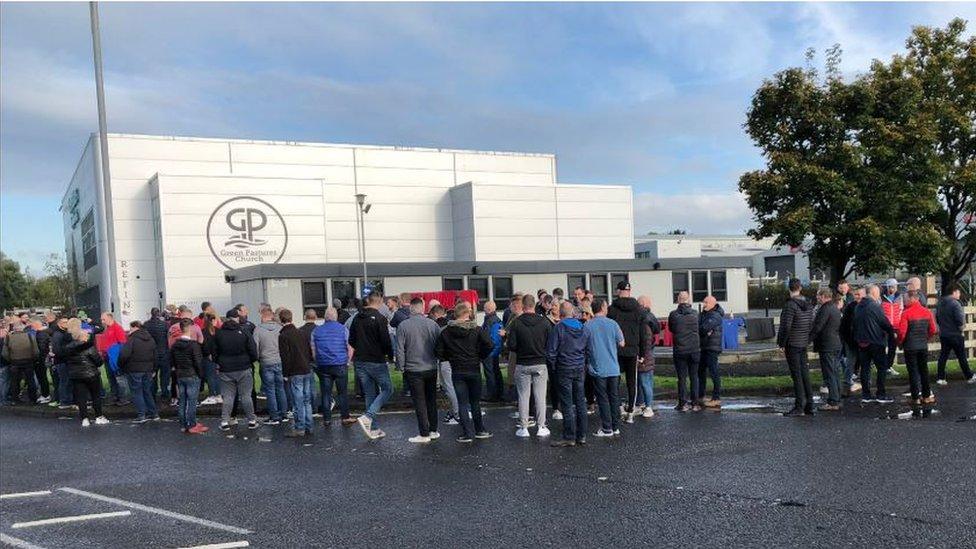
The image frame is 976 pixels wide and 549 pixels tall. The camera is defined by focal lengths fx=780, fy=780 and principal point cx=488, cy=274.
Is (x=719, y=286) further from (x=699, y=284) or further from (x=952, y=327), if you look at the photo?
(x=952, y=327)

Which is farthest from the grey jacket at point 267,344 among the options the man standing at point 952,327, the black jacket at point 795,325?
the man standing at point 952,327

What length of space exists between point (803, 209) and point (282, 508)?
20.7 meters

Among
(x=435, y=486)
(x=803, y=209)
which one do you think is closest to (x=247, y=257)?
(x=803, y=209)

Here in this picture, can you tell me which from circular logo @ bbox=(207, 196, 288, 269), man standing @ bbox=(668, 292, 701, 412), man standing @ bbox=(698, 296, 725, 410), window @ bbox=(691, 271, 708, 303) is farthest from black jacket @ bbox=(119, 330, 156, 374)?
window @ bbox=(691, 271, 708, 303)

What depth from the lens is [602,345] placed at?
31.7ft

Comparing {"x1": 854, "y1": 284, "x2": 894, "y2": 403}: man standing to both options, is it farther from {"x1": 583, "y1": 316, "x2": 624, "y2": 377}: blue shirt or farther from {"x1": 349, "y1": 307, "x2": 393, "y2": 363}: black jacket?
{"x1": 349, "y1": 307, "x2": 393, "y2": 363}: black jacket

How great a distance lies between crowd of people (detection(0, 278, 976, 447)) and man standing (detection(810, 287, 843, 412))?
2 cm

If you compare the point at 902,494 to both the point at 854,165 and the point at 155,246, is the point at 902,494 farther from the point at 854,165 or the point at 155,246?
the point at 155,246

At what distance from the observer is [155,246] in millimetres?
39719

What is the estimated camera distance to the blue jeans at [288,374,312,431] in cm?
1096

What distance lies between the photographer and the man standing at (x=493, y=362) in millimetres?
Answer: 12469

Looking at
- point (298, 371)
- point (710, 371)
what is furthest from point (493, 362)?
point (710, 371)

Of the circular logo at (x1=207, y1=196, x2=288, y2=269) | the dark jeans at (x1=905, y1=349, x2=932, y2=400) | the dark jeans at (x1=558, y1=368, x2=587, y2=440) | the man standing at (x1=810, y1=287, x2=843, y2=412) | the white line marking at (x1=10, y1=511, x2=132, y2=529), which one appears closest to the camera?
the white line marking at (x1=10, y1=511, x2=132, y2=529)

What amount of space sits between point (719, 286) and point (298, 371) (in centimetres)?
2802
